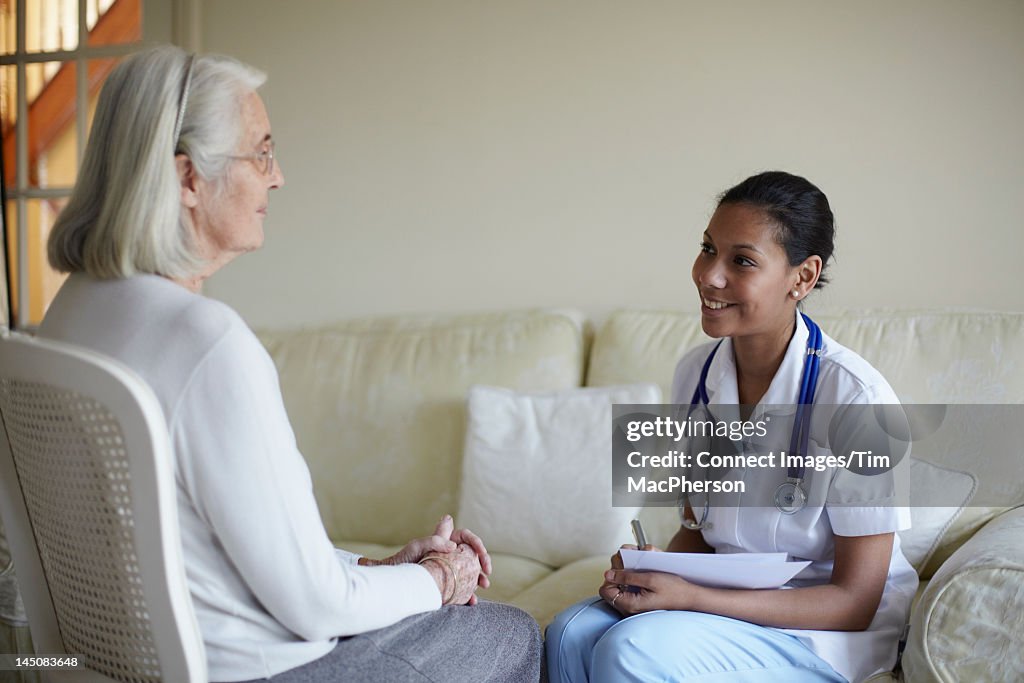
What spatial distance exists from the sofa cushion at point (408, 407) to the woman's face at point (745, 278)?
0.86 metres

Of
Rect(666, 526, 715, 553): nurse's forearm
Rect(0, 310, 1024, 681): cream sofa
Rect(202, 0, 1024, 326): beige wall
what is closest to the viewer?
Rect(666, 526, 715, 553): nurse's forearm

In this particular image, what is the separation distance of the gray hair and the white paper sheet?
Result: 0.85 m

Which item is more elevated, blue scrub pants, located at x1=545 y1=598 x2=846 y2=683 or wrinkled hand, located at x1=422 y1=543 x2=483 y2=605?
wrinkled hand, located at x1=422 y1=543 x2=483 y2=605

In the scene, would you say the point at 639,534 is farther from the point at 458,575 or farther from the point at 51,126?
the point at 51,126

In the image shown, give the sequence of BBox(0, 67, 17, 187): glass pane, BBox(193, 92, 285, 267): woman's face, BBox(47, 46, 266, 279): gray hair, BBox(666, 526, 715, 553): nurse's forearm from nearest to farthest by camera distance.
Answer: BBox(47, 46, 266, 279): gray hair, BBox(193, 92, 285, 267): woman's face, BBox(666, 526, 715, 553): nurse's forearm, BBox(0, 67, 17, 187): glass pane

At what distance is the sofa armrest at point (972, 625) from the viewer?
1.41 m

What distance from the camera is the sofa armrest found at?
1.41 m

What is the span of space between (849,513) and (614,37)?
1694mm

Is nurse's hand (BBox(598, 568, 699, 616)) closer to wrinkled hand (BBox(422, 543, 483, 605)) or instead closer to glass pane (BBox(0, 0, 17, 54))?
wrinkled hand (BBox(422, 543, 483, 605))

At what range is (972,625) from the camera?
1437mm

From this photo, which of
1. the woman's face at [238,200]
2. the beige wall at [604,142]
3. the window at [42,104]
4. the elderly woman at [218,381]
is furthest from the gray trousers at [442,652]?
the window at [42,104]

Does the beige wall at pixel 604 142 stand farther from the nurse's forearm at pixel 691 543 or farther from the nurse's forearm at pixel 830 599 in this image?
the nurse's forearm at pixel 830 599

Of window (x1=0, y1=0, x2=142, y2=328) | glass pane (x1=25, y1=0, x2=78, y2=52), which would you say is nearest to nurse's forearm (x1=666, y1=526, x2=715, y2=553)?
window (x1=0, y1=0, x2=142, y2=328)

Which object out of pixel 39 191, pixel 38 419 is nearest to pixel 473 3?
pixel 39 191
